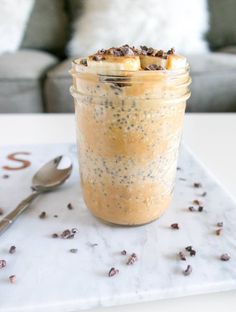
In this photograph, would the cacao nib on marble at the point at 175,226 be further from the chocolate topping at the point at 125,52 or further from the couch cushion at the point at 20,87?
the couch cushion at the point at 20,87

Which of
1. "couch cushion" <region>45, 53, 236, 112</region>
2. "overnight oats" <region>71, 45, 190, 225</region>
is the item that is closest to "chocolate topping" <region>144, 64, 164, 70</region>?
"overnight oats" <region>71, 45, 190, 225</region>

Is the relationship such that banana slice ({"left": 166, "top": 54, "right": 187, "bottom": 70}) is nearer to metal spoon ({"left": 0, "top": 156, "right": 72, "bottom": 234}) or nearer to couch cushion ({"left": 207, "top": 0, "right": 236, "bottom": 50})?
metal spoon ({"left": 0, "top": 156, "right": 72, "bottom": 234})

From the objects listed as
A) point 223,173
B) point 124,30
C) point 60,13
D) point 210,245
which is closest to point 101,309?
point 210,245

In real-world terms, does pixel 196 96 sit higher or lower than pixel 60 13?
lower

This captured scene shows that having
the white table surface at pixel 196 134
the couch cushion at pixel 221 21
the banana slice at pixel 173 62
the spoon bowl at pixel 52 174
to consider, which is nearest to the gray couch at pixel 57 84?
the couch cushion at pixel 221 21

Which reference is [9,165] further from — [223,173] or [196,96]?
[196,96]
